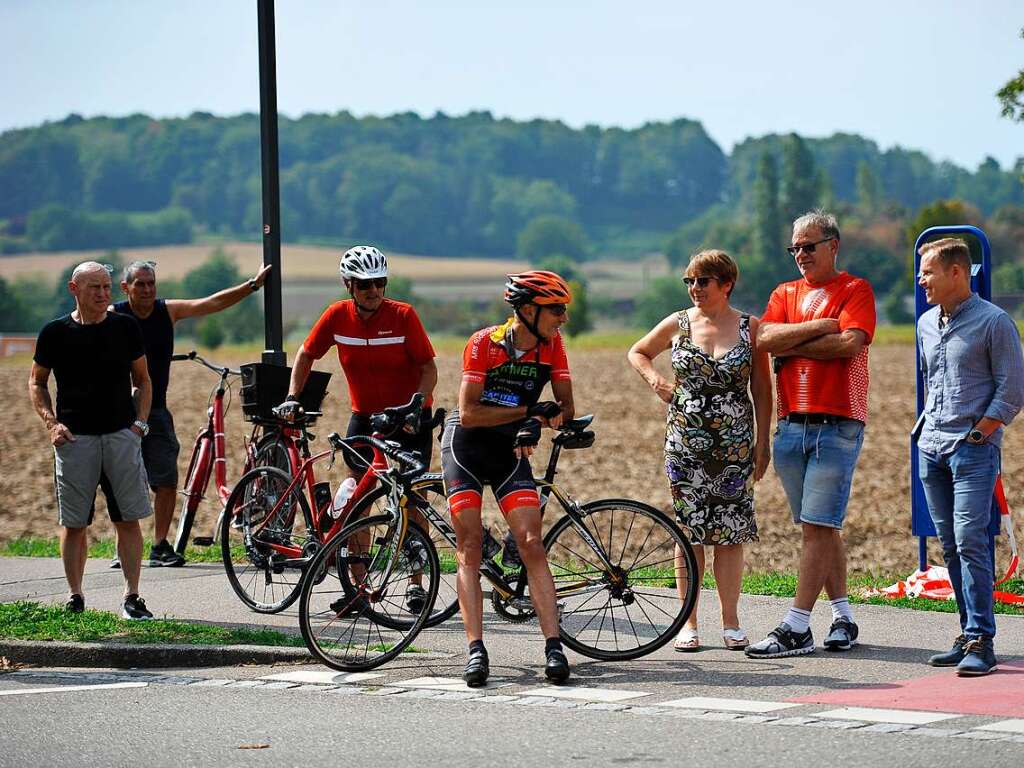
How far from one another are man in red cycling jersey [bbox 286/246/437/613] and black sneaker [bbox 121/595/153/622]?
1.43m

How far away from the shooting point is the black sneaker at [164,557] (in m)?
11.6

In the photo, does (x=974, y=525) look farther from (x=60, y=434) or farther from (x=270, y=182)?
(x=270, y=182)

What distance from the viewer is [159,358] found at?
11.2 metres

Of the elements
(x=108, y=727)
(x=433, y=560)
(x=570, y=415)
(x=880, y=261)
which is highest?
(x=880, y=261)

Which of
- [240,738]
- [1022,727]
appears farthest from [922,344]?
[240,738]

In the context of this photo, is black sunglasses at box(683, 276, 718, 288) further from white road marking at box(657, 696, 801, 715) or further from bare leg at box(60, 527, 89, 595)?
bare leg at box(60, 527, 89, 595)

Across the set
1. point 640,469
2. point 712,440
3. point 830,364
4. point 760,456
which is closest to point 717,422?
point 712,440

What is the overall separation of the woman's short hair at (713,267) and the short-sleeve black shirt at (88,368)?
3.44 meters

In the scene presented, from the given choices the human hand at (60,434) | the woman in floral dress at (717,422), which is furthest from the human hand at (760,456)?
the human hand at (60,434)

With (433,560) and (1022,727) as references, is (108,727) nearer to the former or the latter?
(433,560)

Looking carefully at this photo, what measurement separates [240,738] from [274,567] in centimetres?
324

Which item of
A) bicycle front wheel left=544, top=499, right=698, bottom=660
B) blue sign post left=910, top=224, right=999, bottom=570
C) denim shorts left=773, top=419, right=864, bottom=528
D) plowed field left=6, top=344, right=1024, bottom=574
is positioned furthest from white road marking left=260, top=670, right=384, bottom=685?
plowed field left=6, top=344, right=1024, bottom=574

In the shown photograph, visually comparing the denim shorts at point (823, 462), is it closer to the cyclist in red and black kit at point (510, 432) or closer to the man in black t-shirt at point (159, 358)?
the cyclist in red and black kit at point (510, 432)

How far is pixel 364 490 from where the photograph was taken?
889 cm
